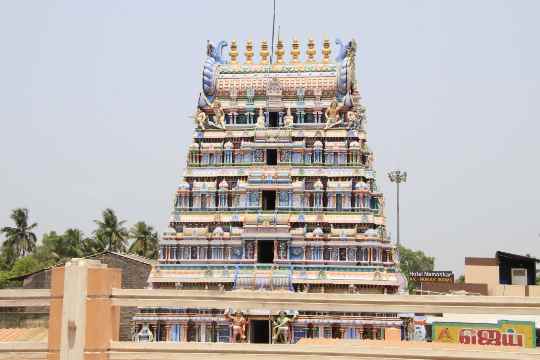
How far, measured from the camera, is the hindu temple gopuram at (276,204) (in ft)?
115

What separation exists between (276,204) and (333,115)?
5789 mm

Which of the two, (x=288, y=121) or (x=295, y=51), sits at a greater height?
(x=295, y=51)

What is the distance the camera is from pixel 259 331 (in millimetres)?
35406

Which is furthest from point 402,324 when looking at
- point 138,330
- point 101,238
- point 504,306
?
point 101,238

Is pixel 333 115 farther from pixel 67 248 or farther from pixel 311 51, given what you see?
pixel 67 248

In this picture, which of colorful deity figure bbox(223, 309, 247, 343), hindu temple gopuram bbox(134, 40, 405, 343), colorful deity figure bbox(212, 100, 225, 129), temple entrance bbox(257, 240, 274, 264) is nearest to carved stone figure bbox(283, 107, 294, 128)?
hindu temple gopuram bbox(134, 40, 405, 343)

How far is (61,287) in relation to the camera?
8516 mm

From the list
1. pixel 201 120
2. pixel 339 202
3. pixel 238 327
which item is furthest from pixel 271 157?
pixel 238 327

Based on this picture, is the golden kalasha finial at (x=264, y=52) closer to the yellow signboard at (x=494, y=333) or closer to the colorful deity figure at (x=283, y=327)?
the colorful deity figure at (x=283, y=327)

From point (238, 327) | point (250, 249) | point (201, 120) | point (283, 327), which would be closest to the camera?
point (283, 327)

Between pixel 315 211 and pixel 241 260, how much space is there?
4511 millimetres

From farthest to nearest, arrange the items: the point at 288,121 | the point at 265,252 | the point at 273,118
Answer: the point at 273,118, the point at 288,121, the point at 265,252

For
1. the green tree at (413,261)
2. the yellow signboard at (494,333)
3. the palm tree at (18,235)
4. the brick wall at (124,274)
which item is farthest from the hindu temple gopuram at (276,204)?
the green tree at (413,261)

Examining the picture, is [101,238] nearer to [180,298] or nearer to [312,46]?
[312,46]
